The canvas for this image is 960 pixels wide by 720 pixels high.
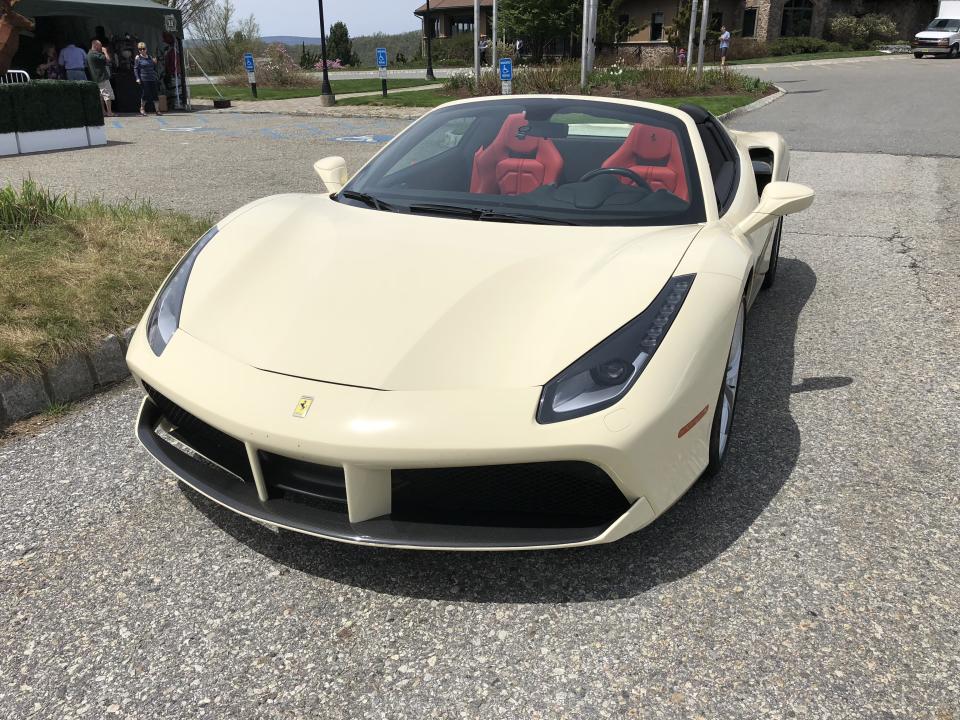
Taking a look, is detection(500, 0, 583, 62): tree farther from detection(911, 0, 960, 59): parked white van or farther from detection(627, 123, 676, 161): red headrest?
detection(627, 123, 676, 161): red headrest

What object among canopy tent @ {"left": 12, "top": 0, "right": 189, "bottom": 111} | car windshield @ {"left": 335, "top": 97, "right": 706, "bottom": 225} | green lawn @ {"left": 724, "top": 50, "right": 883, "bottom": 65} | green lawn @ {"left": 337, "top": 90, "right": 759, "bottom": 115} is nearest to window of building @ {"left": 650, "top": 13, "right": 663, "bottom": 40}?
green lawn @ {"left": 724, "top": 50, "right": 883, "bottom": 65}

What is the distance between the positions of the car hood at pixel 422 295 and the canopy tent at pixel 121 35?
18058 millimetres

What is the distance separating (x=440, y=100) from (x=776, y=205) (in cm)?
1697

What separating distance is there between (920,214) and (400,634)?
21.6 ft

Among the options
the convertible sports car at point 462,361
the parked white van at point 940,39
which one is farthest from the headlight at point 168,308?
the parked white van at point 940,39

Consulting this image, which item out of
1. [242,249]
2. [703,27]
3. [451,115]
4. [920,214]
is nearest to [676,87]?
[703,27]

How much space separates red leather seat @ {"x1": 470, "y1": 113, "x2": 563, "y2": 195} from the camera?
3383 mm

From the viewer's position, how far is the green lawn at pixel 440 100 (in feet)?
53.3

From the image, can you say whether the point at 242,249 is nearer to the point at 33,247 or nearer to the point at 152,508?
the point at 152,508

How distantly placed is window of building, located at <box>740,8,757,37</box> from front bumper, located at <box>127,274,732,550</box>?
4848 cm

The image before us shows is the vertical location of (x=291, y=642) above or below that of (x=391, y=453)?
below

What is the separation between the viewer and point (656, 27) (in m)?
45.4

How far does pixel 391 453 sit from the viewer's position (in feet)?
6.51

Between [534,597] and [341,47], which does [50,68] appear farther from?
[341,47]
